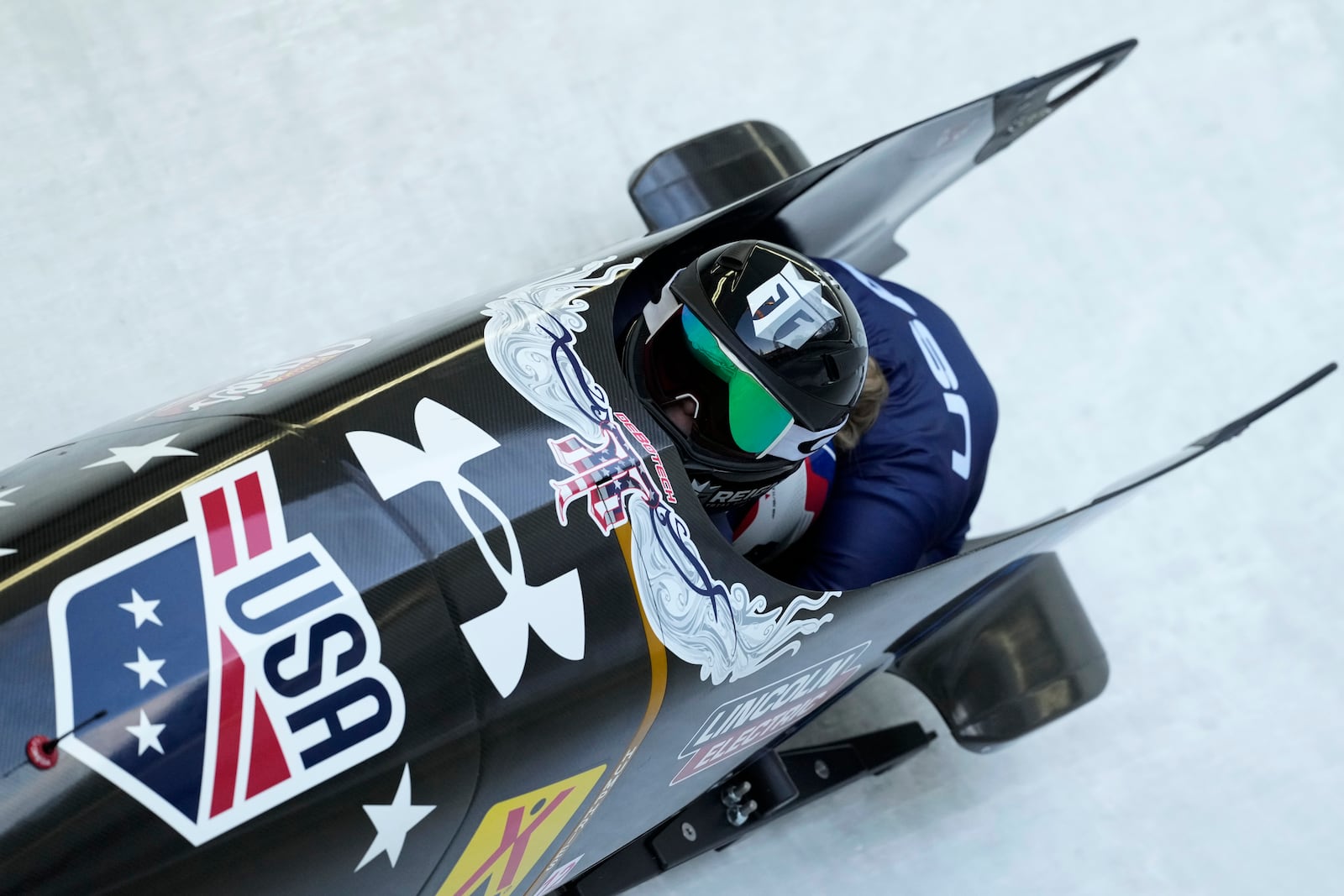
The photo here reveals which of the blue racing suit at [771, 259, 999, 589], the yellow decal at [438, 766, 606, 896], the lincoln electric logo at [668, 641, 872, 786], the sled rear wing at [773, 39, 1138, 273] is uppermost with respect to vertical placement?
the sled rear wing at [773, 39, 1138, 273]

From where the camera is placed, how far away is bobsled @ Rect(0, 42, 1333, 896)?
5.21 ft

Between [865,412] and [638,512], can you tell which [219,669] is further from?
[865,412]

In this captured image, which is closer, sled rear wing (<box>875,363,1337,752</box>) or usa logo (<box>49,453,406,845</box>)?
usa logo (<box>49,453,406,845</box>)

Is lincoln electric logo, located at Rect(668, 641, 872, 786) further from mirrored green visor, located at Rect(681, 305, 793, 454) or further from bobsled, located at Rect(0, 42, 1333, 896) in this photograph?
mirrored green visor, located at Rect(681, 305, 793, 454)

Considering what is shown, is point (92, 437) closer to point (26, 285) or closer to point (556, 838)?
point (556, 838)

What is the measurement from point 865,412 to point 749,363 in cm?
56

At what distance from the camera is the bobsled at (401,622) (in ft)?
→ 5.21

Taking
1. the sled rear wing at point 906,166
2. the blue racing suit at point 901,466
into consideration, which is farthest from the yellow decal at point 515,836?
the sled rear wing at point 906,166

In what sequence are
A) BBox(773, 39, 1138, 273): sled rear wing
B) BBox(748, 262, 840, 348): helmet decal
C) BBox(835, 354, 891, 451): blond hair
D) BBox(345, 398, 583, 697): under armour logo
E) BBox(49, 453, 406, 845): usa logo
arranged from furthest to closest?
BBox(773, 39, 1138, 273): sled rear wing < BBox(835, 354, 891, 451): blond hair < BBox(748, 262, 840, 348): helmet decal < BBox(345, 398, 583, 697): under armour logo < BBox(49, 453, 406, 845): usa logo

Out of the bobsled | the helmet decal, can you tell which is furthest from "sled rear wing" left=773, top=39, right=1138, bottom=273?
the helmet decal

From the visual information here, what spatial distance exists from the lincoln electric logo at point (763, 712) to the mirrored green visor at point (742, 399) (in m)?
0.49

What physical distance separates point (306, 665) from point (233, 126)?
2.19 metres

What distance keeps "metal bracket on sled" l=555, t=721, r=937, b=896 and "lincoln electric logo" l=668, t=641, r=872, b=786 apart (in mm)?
271

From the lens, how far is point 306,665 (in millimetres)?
1689
